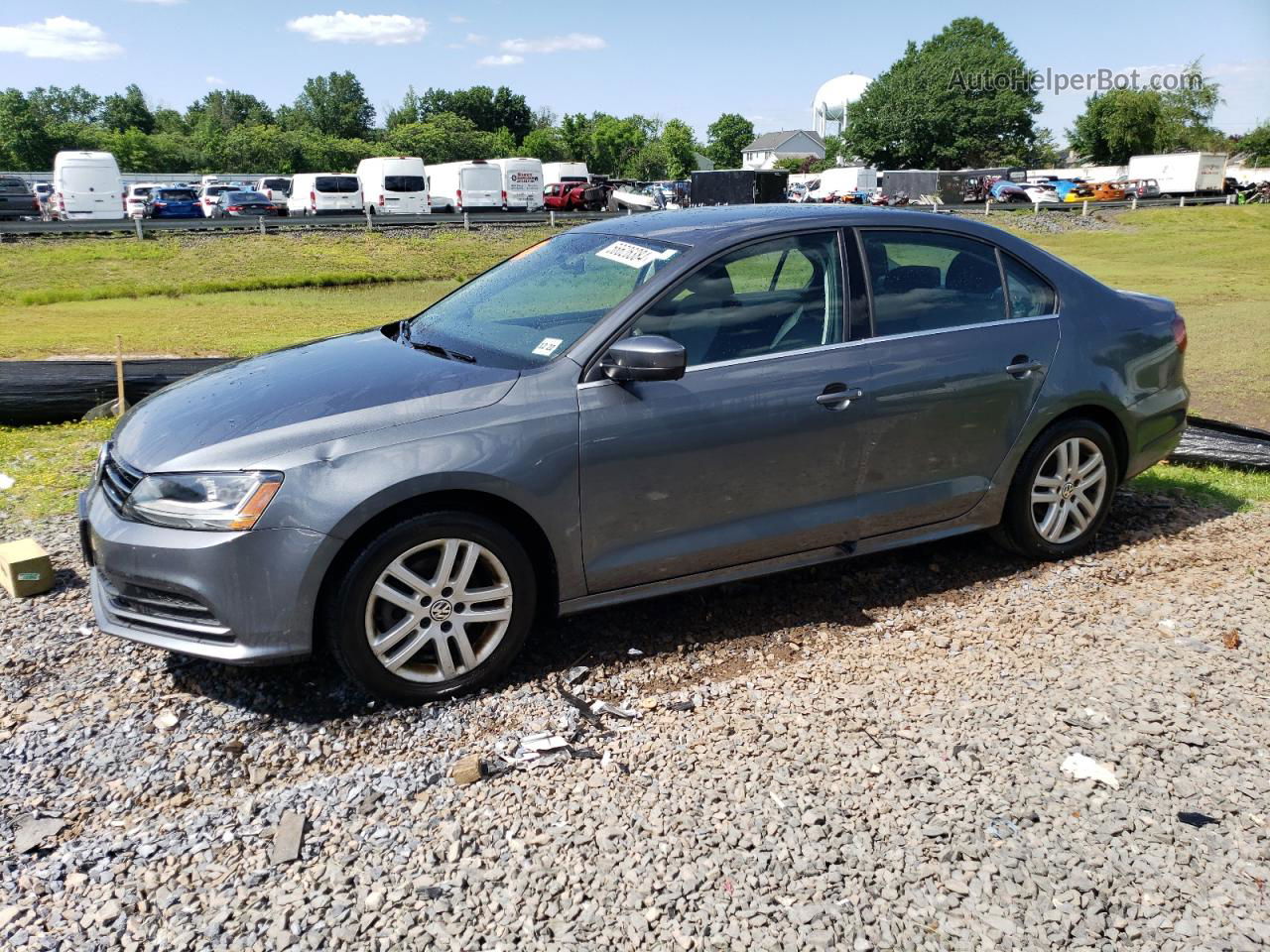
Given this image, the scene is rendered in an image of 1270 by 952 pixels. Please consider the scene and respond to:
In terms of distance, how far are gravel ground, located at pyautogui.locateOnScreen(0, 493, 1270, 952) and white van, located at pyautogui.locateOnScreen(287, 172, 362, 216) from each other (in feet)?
133

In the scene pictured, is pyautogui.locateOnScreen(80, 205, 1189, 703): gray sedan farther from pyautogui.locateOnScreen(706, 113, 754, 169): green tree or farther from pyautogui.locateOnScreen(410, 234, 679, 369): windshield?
A: pyautogui.locateOnScreen(706, 113, 754, 169): green tree

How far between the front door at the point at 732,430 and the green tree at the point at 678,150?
117 metres

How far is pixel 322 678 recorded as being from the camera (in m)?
3.96

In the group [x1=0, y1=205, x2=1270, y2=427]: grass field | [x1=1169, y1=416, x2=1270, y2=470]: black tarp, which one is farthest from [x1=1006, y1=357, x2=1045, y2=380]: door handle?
[x1=0, y1=205, x2=1270, y2=427]: grass field

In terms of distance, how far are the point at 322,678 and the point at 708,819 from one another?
5.55 feet

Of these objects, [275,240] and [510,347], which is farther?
[275,240]

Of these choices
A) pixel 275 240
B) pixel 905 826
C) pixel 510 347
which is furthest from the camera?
pixel 275 240

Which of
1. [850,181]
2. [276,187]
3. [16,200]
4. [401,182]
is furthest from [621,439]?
[850,181]

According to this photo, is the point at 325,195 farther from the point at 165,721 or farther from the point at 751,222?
the point at 165,721

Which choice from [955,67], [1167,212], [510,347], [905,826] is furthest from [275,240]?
[955,67]

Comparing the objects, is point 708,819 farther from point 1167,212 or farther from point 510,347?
point 1167,212

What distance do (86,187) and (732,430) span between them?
38959 mm

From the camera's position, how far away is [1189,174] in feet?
194

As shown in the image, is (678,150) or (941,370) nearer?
(941,370)
